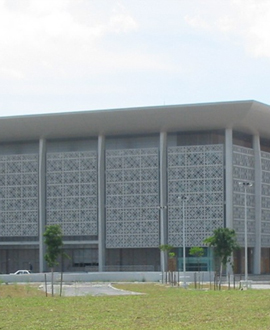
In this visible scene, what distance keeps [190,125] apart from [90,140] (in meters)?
10.4

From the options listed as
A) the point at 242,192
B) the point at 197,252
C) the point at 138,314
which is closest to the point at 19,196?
the point at 197,252

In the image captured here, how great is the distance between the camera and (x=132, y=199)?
71562 mm

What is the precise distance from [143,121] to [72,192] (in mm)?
10068

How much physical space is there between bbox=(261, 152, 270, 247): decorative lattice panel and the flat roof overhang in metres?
2.61

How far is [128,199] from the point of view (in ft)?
235

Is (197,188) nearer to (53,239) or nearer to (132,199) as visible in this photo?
(132,199)

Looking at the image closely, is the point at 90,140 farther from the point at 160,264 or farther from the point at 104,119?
the point at 160,264

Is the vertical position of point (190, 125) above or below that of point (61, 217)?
above

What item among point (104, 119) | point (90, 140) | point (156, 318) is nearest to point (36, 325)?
point (156, 318)

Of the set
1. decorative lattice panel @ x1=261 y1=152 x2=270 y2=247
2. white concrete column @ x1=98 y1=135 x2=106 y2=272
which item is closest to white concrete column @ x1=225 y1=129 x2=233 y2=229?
decorative lattice panel @ x1=261 y1=152 x2=270 y2=247

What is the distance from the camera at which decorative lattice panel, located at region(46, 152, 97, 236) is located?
72938 millimetres

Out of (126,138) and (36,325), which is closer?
(36,325)

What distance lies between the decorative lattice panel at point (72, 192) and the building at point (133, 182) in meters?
0.09

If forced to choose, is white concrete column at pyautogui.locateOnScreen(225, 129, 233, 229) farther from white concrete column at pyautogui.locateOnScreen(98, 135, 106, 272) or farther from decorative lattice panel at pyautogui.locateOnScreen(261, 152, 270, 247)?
white concrete column at pyautogui.locateOnScreen(98, 135, 106, 272)
